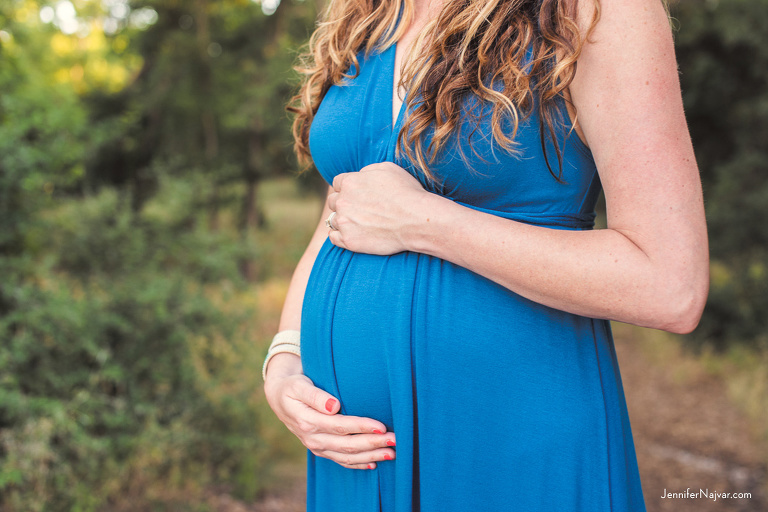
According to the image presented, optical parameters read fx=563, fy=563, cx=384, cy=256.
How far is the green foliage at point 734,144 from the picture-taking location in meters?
7.13

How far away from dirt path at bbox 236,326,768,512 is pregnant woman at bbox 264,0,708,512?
126 inches

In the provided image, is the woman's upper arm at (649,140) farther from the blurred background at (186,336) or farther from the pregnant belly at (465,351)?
the blurred background at (186,336)

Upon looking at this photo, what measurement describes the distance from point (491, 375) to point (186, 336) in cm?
349

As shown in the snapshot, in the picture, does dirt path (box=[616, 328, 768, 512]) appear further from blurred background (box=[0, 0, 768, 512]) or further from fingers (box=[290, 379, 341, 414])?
fingers (box=[290, 379, 341, 414])

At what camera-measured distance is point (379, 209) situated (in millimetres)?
1120

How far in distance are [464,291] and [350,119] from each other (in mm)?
471

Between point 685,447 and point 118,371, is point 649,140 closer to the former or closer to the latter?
point 118,371

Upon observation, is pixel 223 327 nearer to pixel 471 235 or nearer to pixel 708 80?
pixel 471 235

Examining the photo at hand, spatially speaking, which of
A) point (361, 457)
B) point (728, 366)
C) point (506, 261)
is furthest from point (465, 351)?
point (728, 366)

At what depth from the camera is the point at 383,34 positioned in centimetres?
137

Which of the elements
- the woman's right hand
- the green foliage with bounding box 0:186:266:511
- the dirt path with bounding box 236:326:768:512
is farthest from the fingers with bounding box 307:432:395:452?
the dirt path with bounding box 236:326:768:512

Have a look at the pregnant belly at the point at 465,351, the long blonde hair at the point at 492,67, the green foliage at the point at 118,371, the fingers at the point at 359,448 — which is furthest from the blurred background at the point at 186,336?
the fingers at the point at 359,448

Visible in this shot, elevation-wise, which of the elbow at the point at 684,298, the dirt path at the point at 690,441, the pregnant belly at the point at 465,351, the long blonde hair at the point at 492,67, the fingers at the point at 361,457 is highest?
the long blonde hair at the point at 492,67

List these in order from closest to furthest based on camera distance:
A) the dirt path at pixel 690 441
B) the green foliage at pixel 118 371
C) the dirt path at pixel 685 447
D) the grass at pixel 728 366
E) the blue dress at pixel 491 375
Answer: the blue dress at pixel 491 375, the green foliage at pixel 118 371, the dirt path at pixel 685 447, the dirt path at pixel 690 441, the grass at pixel 728 366
